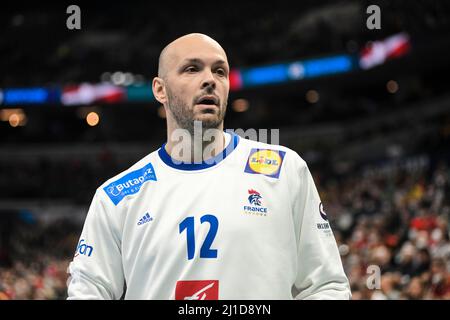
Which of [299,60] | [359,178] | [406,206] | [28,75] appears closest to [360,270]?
[406,206]

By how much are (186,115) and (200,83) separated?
160mm

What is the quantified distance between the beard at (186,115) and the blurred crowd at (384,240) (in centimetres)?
430

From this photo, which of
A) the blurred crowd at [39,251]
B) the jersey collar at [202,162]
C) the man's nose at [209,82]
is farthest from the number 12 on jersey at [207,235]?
the blurred crowd at [39,251]

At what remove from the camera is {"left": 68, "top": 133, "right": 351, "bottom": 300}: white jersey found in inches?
101

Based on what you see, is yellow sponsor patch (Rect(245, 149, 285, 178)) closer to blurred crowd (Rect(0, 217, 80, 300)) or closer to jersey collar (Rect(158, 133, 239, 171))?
jersey collar (Rect(158, 133, 239, 171))

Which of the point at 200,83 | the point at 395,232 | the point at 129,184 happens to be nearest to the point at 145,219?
the point at 129,184

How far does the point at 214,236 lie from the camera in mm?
2605

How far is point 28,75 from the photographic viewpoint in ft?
92.2

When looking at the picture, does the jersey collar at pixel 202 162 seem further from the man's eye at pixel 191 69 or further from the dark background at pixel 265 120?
the dark background at pixel 265 120

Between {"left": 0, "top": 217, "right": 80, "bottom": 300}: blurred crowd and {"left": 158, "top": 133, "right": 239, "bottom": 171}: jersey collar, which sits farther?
{"left": 0, "top": 217, "right": 80, "bottom": 300}: blurred crowd

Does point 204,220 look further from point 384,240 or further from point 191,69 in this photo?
point 384,240

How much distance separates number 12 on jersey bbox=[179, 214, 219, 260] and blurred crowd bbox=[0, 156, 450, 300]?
432 centimetres

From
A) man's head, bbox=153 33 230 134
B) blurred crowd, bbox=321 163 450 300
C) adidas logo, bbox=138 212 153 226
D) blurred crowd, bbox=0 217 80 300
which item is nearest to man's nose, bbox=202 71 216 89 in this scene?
man's head, bbox=153 33 230 134
